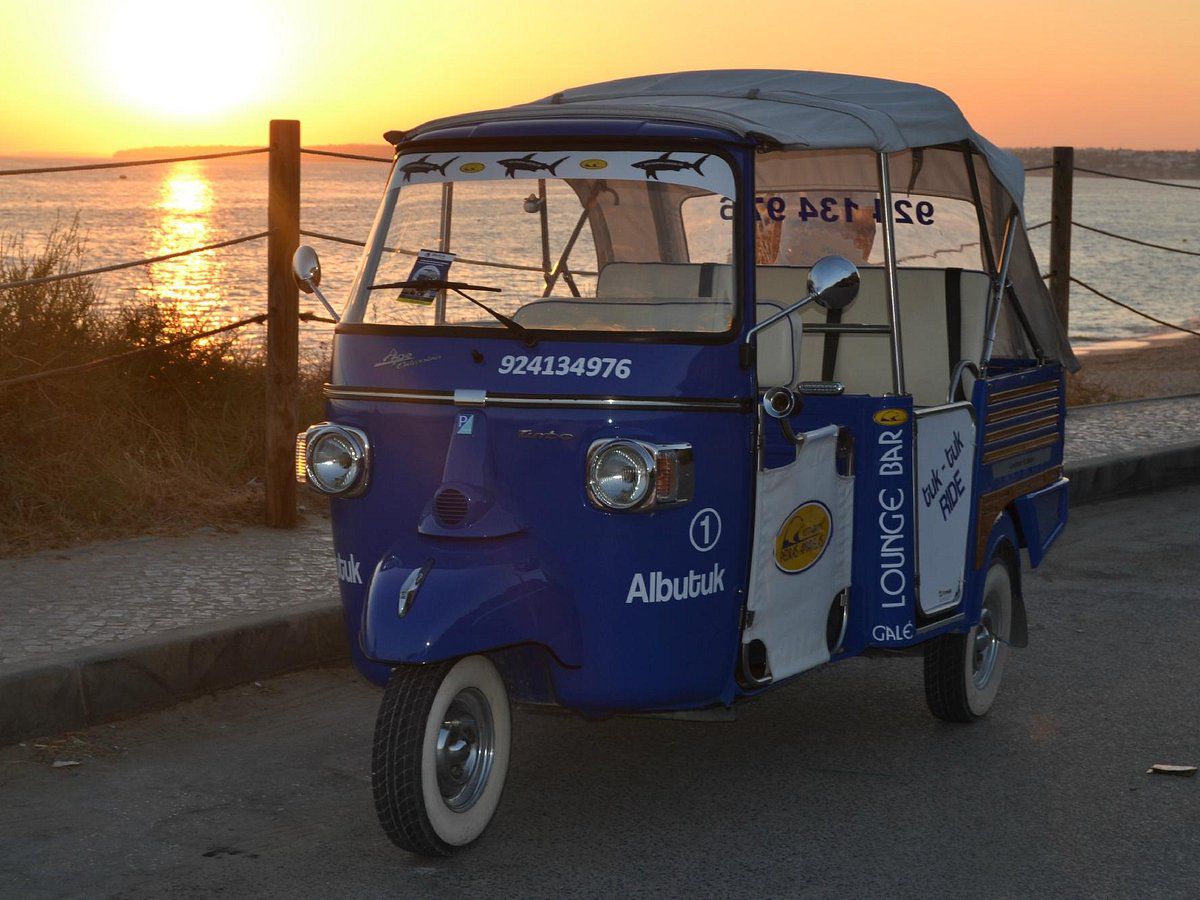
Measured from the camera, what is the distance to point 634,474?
470 cm

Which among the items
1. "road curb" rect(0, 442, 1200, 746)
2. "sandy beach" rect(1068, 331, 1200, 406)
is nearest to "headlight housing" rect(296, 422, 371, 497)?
A: "road curb" rect(0, 442, 1200, 746)

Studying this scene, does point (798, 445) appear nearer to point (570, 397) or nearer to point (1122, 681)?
point (570, 397)

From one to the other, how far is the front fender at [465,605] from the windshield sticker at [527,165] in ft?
4.01

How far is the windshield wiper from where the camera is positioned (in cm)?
496

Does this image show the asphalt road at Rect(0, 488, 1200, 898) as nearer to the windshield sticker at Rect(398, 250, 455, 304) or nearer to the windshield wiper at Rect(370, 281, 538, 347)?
the windshield wiper at Rect(370, 281, 538, 347)

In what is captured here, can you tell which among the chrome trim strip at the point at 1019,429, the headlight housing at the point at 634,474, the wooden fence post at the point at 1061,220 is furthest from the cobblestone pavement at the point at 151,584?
the wooden fence post at the point at 1061,220

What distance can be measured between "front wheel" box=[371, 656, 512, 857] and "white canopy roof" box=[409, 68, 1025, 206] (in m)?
1.80

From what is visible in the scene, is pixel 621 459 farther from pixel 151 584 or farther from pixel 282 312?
pixel 282 312

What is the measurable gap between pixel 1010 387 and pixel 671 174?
1.96 m

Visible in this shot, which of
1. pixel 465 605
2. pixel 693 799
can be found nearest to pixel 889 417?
pixel 693 799

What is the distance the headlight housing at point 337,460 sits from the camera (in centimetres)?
509

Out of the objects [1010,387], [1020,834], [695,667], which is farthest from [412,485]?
[1010,387]

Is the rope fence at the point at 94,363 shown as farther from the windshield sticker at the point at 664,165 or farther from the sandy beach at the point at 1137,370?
A: the sandy beach at the point at 1137,370

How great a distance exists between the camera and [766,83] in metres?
6.25
